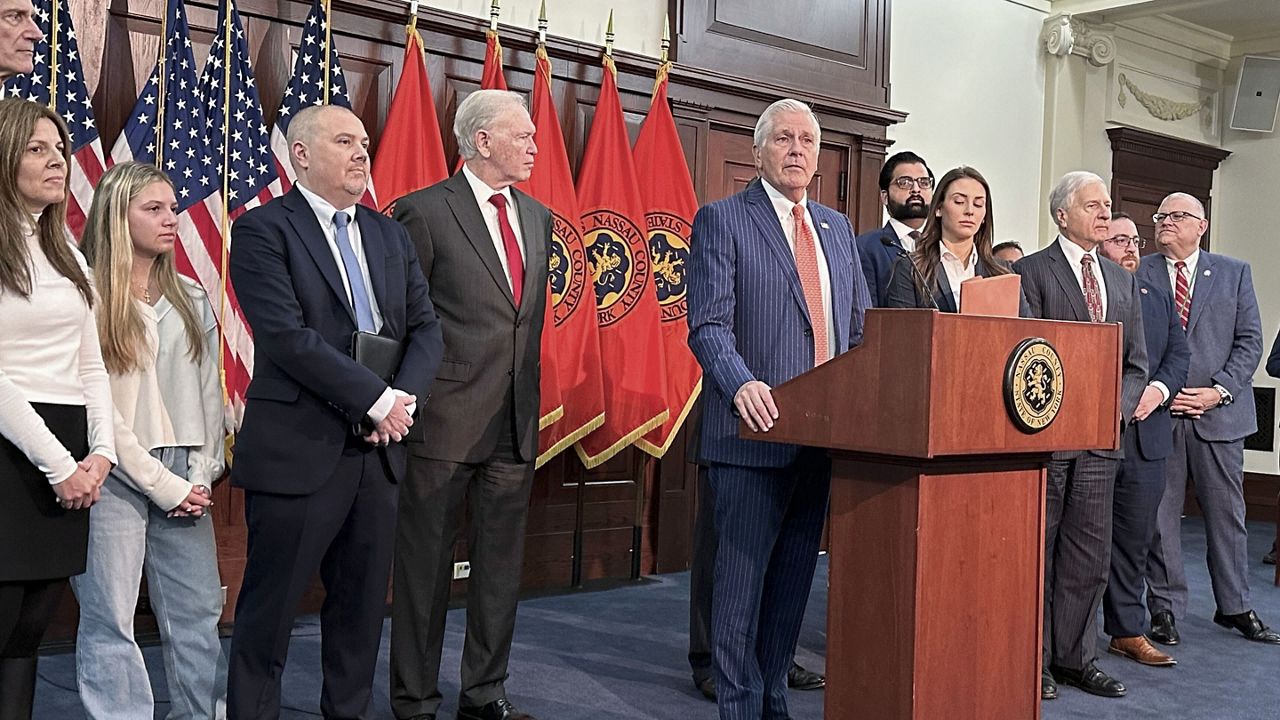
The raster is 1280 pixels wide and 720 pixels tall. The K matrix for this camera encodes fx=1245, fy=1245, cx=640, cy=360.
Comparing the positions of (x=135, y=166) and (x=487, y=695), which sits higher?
(x=135, y=166)

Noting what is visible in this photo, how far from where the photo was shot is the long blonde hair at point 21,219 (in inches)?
93.4

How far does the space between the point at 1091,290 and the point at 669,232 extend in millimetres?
2087

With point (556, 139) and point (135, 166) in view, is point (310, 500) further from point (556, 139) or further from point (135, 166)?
point (556, 139)

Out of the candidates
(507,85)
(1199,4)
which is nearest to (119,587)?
(507,85)

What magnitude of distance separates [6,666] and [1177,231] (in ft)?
14.7

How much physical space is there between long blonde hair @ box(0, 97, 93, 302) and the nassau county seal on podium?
1882mm

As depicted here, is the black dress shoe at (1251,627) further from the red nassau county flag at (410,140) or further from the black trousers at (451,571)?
the red nassau county flag at (410,140)

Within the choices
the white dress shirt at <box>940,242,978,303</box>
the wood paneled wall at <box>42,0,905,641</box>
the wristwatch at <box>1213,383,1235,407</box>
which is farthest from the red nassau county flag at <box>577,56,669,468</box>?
the wristwatch at <box>1213,383,1235,407</box>

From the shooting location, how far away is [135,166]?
9.97 ft

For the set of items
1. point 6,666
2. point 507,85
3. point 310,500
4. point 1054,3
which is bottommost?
point 6,666

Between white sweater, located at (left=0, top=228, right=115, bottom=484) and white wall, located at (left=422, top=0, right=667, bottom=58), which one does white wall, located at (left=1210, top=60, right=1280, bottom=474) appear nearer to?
white wall, located at (left=422, top=0, right=667, bottom=58)

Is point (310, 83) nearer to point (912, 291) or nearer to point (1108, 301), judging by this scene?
point (912, 291)

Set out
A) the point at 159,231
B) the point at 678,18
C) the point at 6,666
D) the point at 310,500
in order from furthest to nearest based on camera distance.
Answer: the point at 678,18 → the point at 159,231 → the point at 310,500 → the point at 6,666

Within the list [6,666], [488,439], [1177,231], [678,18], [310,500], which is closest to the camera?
[6,666]
